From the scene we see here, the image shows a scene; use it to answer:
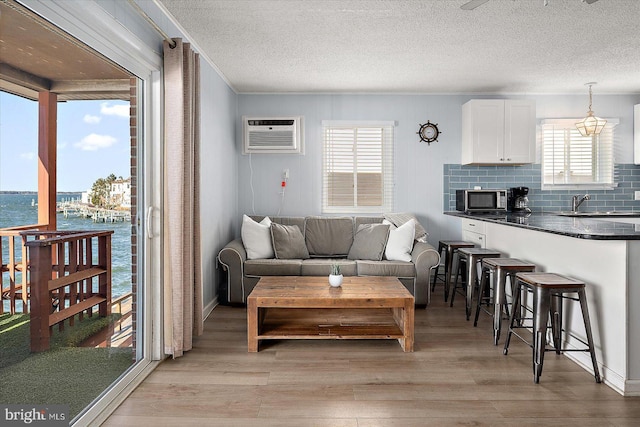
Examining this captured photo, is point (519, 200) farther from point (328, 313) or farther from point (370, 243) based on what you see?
point (328, 313)

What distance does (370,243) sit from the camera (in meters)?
4.60

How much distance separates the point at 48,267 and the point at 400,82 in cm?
407

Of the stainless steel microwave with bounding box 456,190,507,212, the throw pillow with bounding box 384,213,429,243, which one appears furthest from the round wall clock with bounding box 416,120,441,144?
the throw pillow with bounding box 384,213,429,243

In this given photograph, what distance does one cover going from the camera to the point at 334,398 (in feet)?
7.91

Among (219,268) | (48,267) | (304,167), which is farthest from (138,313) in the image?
(304,167)

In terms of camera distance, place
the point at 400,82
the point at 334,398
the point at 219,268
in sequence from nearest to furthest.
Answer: the point at 334,398 < the point at 219,268 < the point at 400,82

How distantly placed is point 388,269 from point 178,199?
7.37 feet

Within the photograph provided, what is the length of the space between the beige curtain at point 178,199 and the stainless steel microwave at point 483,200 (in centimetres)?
343

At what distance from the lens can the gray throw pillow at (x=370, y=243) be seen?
4.54 m

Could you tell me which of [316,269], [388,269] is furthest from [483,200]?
[316,269]

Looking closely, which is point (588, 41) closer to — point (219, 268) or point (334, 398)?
point (334, 398)

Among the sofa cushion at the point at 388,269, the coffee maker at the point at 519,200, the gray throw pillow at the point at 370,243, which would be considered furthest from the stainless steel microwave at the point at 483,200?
the sofa cushion at the point at 388,269

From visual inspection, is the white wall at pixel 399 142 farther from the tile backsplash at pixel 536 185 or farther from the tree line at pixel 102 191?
the tree line at pixel 102 191

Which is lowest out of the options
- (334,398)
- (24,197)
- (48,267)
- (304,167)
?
(334,398)
